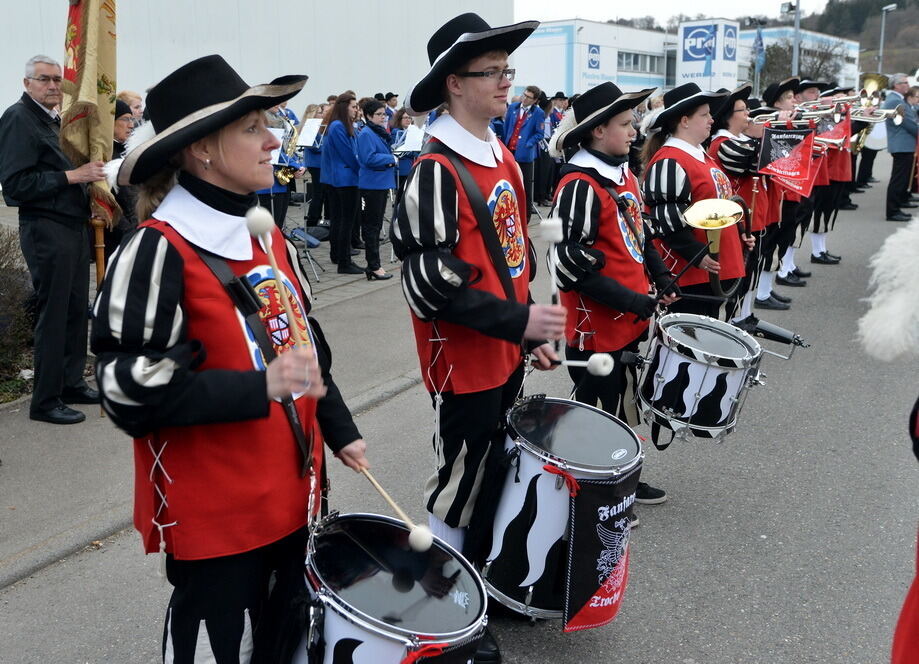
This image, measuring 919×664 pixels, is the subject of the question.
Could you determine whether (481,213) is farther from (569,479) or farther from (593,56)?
(593,56)

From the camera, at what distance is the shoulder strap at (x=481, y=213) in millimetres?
2837

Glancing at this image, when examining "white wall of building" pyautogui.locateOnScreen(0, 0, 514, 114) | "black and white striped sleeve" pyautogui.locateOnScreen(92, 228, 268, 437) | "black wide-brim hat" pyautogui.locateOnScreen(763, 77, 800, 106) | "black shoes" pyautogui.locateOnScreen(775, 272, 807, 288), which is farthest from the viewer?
"white wall of building" pyautogui.locateOnScreen(0, 0, 514, 114)

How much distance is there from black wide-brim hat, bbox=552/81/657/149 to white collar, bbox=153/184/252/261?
2.11m

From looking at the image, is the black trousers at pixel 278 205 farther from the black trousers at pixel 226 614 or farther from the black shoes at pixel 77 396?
the black trousers at pixel 226 614

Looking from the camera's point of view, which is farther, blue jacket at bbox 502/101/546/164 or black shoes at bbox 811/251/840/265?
blue jacket at bbox 502/101/546/164

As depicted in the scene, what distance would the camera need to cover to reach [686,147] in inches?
195

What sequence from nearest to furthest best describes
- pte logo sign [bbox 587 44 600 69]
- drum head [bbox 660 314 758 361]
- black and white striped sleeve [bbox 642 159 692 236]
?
drum head [bbox 660 314 758 361], black and white striped sleeve [bbox 642 159 692 236], pte logo sign [bbox 587 44 600 69]

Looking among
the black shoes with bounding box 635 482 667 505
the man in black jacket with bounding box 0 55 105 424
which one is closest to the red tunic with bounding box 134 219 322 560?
the black shoes with bounding box 635 482 667 505

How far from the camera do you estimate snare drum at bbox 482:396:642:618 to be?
9.29 ft

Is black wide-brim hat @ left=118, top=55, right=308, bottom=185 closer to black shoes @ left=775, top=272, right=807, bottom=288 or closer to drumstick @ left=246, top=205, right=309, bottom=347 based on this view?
drumstick @ left=246, top=205, right=309, bottom=347

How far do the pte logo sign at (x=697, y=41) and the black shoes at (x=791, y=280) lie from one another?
40.4 metres

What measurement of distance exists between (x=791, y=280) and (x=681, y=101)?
17.5 ft

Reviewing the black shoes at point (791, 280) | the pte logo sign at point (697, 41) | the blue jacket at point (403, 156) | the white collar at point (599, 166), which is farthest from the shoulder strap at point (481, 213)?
the pte logo sign at point (697, 41)

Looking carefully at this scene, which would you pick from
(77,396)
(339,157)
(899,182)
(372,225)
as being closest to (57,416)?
(77,396)
